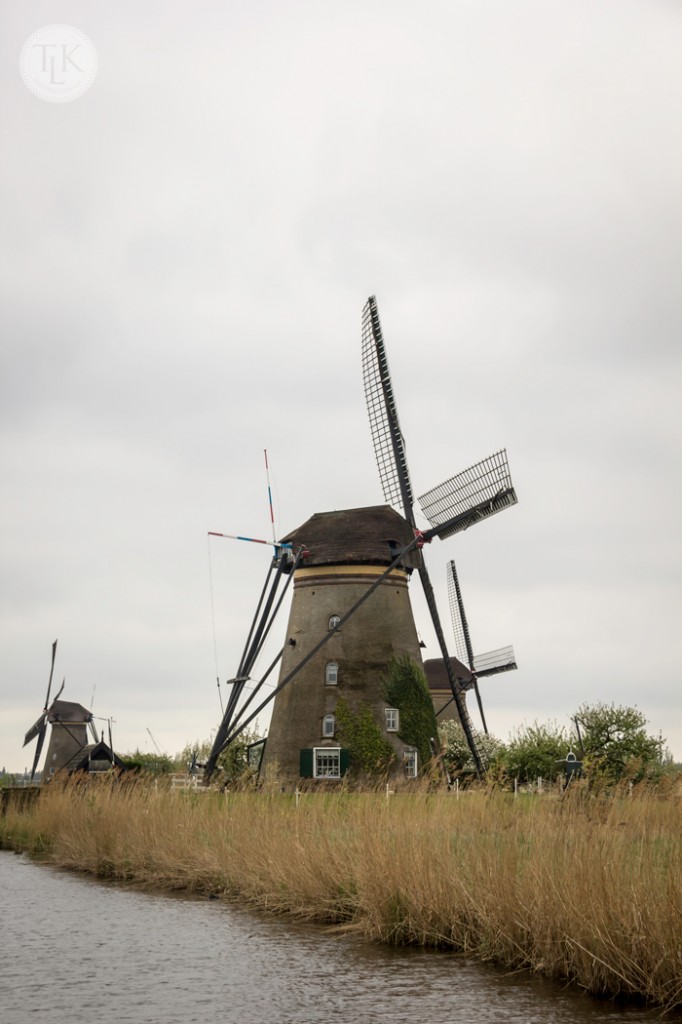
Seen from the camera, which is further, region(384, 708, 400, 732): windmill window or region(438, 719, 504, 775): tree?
region(438, 719, 504, 775): tree

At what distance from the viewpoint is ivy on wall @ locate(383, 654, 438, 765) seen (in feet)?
98.3

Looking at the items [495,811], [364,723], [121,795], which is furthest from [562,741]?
[495,811]

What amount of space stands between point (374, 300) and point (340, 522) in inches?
290

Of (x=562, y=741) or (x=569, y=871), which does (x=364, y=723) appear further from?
(x=569, y=871)

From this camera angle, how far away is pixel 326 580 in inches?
1218

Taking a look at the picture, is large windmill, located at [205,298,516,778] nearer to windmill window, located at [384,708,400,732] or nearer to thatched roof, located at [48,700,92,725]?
windmill window, located at [384,708,400,732]

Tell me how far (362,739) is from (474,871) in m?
18.8

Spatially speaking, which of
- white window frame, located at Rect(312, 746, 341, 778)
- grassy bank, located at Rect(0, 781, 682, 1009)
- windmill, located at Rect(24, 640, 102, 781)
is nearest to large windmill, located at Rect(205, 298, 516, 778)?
white window frame, located at Rect(312, 746, 341, 778)

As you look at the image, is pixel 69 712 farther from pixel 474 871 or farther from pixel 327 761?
pixel 474 871

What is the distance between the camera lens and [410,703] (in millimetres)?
30109

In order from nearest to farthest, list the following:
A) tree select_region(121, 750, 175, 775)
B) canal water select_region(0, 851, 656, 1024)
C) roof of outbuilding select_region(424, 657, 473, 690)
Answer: canal water select_region(0, 851, 656, 1024)
tree select_region(121, 750, 175, 775)
roof of outbuilding select_region(424, 657, 473, 690)

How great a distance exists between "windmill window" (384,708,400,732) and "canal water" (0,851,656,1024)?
1573cm

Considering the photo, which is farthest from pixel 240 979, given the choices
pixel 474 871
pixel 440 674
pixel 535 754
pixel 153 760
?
pixel 440 674

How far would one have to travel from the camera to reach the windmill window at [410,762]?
29.7 metres
